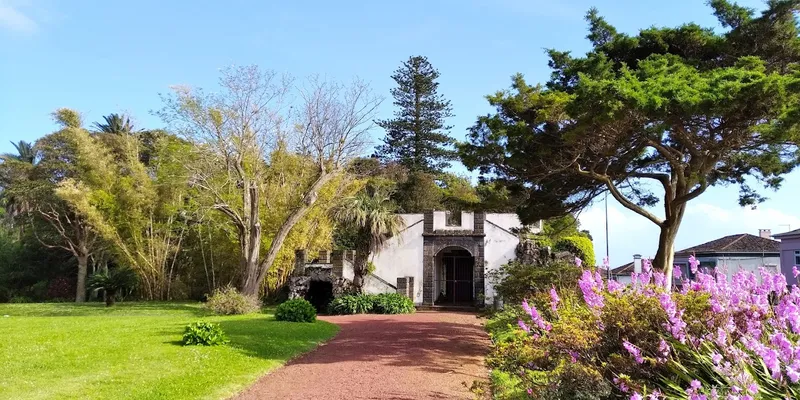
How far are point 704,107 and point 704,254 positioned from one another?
26545 mm

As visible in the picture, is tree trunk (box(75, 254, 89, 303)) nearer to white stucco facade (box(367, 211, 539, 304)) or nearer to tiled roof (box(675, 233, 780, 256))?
white stucco facade (box(367, 211, 539, 304))

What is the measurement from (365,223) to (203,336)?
34.4 ft

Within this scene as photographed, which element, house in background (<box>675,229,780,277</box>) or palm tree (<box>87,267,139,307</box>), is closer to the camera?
palm tree (<box>87,267,139,307</box>)

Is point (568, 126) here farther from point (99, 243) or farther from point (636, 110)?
point (99, 243)

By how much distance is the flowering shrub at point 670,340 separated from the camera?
332cm

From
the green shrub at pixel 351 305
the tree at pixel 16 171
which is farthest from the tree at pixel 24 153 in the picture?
the green shrub at pixel 351 305

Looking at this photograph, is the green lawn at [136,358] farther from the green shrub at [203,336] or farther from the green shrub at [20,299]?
the green shrub at [20,299]

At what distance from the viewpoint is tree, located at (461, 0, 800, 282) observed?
789cm

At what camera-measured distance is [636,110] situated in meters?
8.02

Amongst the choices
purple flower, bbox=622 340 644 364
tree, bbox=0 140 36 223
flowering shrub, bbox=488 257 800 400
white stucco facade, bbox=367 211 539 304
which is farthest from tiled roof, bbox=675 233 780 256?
tree, bbox=0 140 36 223

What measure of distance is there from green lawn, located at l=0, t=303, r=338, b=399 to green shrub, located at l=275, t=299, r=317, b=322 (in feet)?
1.42

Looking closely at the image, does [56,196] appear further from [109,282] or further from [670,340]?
[670,340]

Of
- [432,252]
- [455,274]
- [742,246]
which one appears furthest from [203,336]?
[742,246]

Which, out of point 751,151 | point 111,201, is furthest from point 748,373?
point 111,201
